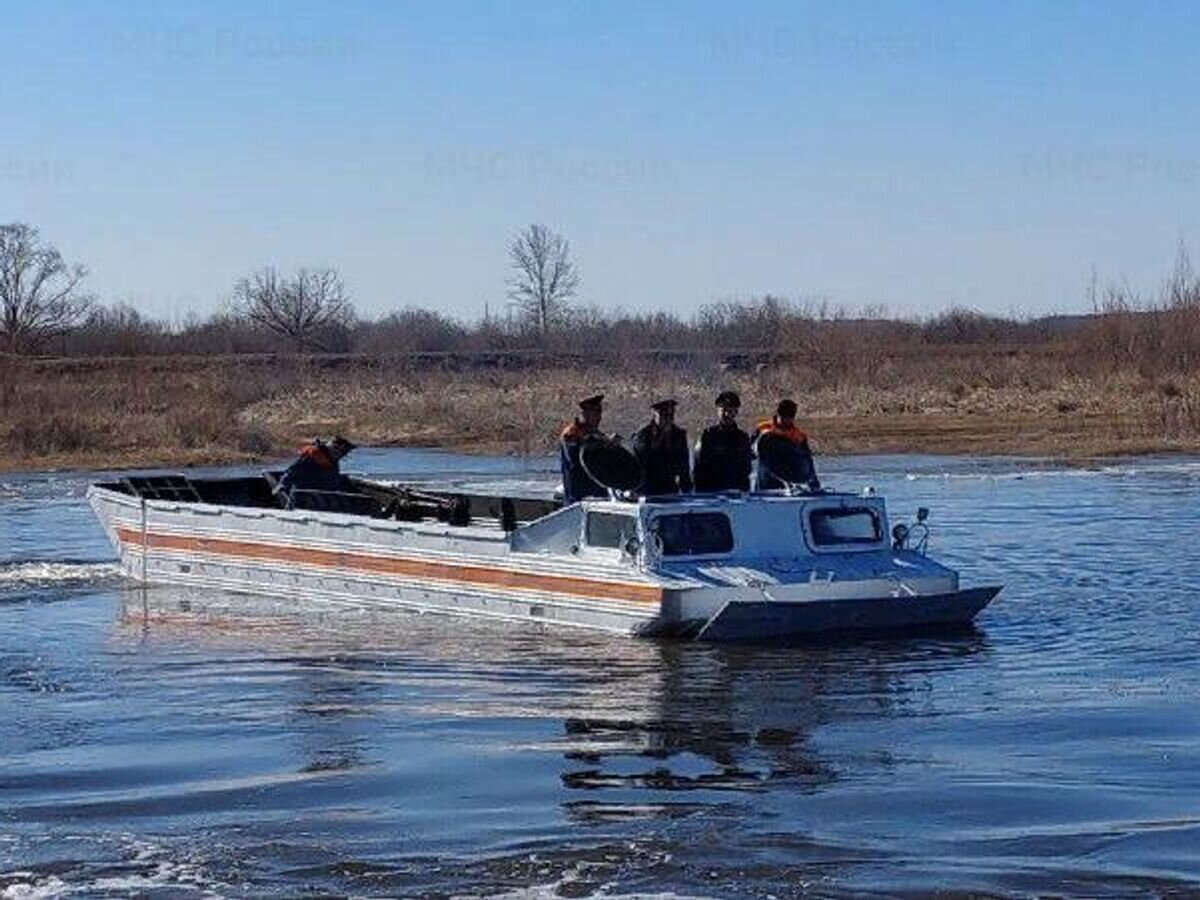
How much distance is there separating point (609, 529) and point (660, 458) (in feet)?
3.69

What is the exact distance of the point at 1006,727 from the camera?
15094mm

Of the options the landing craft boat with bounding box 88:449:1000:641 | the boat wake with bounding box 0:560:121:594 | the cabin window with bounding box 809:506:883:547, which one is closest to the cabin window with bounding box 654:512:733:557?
the landing craft boat with bounding box 88:449:1000:641

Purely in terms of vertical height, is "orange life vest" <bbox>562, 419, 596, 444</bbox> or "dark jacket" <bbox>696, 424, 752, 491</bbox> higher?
→ "orange life vest" <bbox>562, 419, 596, 444</bbox>

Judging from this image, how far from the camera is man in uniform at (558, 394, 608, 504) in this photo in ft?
67.9

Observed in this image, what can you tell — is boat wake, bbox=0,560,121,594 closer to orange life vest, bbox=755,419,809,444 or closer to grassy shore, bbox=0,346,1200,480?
orange life vest, bbox=755,419,809,444

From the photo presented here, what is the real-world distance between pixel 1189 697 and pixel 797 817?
4.92 m

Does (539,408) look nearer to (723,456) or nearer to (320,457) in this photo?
(320,457)

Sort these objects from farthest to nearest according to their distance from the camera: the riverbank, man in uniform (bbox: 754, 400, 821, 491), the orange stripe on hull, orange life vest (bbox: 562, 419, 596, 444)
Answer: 1. the riverbank
2. man in uniform (bbox: 754, 400, 821, 491)
3. orange life vest (bbox: 562, 419, 596, 444)
4. the orange stripe on hull

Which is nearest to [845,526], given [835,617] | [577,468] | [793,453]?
[793,453]

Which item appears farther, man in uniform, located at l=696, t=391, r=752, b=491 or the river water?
man in uniform, located at l=696, t=391, r=752, b=491

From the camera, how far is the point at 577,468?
68.0 ft

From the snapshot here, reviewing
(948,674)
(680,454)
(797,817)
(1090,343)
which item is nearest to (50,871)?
(797,817)

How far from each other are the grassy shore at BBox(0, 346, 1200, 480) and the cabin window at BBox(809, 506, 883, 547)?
1001 inches

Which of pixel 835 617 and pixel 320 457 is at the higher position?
pixel 320 457
